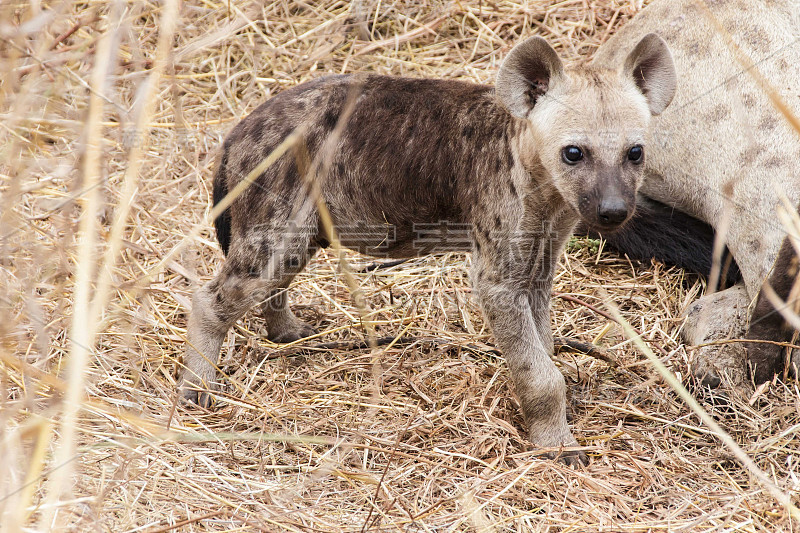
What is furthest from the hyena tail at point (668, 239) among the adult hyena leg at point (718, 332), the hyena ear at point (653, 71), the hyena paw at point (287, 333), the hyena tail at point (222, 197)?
the hyena tail at point (222, 197)

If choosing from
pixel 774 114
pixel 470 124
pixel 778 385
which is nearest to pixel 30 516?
pixel 470 124

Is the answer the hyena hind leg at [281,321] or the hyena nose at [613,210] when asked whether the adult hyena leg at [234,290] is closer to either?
the hyena hind leg at [281,321]

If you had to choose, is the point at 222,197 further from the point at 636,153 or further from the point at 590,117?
the point at 636,153

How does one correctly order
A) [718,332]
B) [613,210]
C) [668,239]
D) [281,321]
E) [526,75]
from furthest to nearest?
1. [668,239]
2. [281,321]
3. [718,332]
4. [526,75]
5. [613,210]

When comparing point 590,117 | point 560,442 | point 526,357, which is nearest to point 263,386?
point 526,357

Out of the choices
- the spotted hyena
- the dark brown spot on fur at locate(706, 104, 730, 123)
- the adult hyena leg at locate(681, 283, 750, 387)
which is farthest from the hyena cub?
the dark brown spot on fur at locate(706, 104, 730, 123)

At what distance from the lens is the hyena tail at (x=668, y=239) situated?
4098 mm

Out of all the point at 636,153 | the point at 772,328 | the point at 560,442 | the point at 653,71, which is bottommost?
the point at 560,442

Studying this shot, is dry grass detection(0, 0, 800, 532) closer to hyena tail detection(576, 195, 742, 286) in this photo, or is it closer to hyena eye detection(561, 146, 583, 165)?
hyena tail detection(576, 195, 742, 286)

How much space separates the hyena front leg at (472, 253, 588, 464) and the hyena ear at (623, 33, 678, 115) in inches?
31.5

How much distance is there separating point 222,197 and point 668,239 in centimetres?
208

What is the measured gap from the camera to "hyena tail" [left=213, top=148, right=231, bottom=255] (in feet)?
11.5

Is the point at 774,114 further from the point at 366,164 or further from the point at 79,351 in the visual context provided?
the point at 79,351

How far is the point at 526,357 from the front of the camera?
3.19 metres
